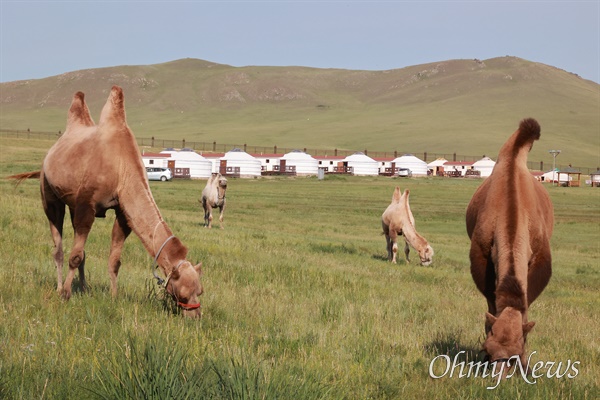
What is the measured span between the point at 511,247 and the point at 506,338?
126 centimetres

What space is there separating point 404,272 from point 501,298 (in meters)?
10.9

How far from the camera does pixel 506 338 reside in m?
6.34

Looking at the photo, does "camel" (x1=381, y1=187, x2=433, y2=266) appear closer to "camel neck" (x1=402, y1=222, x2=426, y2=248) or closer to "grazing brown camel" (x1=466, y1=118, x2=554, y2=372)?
"camel neck" (x1=402, y1=222, x2=426, y2=248)

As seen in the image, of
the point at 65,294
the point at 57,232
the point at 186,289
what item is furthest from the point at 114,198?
the point at 186,289

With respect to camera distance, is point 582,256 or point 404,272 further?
point 582,256

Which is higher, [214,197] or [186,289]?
[214,197]

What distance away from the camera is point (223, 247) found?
56.3ft

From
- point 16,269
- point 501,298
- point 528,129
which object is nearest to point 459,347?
point 501,298

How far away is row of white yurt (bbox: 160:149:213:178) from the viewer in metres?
89.4

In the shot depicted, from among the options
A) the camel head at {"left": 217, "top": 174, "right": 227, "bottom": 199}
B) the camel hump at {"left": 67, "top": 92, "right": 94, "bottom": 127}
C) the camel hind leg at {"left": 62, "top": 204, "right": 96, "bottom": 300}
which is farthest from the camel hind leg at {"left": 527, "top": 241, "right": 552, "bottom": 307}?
the camel head at {"left": 217, "top": 174, "right": 227, "bottom": 199}

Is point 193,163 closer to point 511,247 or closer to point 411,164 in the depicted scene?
point 411,164

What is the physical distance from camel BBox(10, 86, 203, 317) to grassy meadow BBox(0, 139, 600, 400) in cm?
36

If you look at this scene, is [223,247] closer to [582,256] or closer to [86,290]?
[86,290]

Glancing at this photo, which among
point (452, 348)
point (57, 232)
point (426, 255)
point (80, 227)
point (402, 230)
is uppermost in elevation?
point (80, 227)
